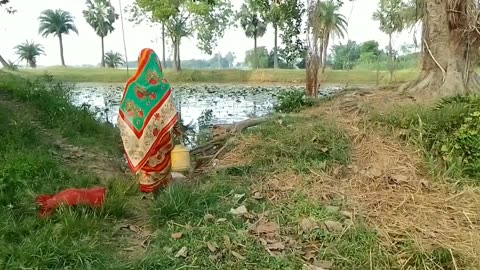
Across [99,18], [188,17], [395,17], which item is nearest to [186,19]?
[188,17]

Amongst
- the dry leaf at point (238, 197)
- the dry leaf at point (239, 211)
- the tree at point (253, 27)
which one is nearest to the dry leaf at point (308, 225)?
the dry leaf at point (239, 211)

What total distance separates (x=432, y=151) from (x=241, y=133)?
2.06m

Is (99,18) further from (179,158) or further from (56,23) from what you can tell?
(179,158)

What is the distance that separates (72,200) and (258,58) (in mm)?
30770

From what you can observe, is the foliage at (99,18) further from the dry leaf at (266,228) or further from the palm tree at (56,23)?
the dry leaf at (266,228)

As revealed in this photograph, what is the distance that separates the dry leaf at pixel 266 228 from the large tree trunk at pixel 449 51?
10.7 feet

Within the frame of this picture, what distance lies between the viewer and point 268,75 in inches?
918

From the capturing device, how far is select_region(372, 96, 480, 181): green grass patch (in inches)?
137

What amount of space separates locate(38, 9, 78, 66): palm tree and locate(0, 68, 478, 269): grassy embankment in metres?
33.4

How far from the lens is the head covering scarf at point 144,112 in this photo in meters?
3.43

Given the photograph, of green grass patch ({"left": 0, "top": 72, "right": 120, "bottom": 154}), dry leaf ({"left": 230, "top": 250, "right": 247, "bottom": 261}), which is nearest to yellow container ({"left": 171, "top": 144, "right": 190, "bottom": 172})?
dry leaf ({"left": 230, "top": 250, "right": 247, "bottom": 261})

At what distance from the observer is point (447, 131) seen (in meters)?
3.88

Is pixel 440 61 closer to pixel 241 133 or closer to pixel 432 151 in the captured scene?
pixel 432 151

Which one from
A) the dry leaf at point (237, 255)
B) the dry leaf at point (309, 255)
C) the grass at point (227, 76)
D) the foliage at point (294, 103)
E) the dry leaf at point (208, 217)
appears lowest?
the dry leaf at point (309, 255)
